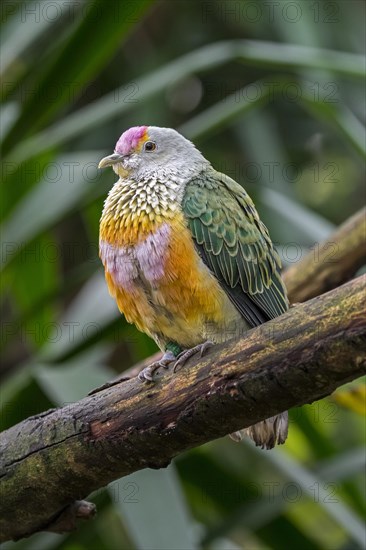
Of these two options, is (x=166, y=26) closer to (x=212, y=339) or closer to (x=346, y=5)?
(x=346, y=5)

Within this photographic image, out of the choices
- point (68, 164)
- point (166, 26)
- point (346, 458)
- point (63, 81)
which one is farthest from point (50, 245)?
point (166, 26)

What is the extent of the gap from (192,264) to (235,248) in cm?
16

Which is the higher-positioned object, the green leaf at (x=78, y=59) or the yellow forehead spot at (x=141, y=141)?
the green leaf at (x=78, y=59)

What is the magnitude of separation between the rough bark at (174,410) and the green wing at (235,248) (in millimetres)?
491

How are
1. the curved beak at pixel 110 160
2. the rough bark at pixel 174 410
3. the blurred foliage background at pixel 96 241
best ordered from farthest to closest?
the blurred foliage background at pixel 96 241 → the curved beak at pixel 110 160 → the rough bark at pixel 174 410

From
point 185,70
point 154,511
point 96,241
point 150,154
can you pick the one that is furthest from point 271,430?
point 185,70

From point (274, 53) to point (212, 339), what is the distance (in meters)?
1.18

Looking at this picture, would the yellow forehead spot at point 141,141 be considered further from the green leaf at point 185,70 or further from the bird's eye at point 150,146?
the green leaf at point 185,70

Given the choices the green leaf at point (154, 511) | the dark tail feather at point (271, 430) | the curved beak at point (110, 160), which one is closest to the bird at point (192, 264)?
the dark tail feather at point (271, 430)

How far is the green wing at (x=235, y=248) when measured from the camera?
2.41 m

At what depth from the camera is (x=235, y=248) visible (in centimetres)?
246

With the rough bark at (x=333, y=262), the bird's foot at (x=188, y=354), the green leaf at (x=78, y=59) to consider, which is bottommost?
the rough bark at (x=333, y=262)

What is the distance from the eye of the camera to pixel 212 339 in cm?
242

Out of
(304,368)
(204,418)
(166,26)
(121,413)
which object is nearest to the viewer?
(304,368)
